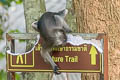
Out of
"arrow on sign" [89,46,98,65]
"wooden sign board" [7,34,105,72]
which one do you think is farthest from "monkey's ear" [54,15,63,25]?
"arrow on sign" [89,46,98,65]

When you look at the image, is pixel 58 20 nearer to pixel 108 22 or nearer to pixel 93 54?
pixel 93 54

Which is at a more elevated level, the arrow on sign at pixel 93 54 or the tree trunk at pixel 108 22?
the tree trunk at pixel 108 22

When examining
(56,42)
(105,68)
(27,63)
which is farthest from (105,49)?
(27,63)

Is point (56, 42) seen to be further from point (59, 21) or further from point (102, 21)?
point (102, 21)

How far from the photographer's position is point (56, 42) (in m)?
3.59

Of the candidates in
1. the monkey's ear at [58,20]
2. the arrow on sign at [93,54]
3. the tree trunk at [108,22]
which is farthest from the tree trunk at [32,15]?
the arrow on sign at [93,54]

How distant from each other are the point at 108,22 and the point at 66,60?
2.84ft

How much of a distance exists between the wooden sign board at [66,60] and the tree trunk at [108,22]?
30.0 inches

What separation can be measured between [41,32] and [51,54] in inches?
8.3

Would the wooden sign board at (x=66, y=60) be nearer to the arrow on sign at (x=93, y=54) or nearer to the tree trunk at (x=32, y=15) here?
the arrow on sign at (x=93, y=54)

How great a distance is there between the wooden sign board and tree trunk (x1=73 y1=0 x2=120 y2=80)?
30.0 inches

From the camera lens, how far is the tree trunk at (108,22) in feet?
13.6

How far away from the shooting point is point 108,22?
4148 millimetres

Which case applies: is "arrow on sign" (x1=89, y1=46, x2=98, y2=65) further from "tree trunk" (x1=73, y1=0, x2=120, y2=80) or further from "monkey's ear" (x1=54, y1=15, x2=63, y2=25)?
"tree trunk" (x1=73, y1=0, x2=120, y2=80)
